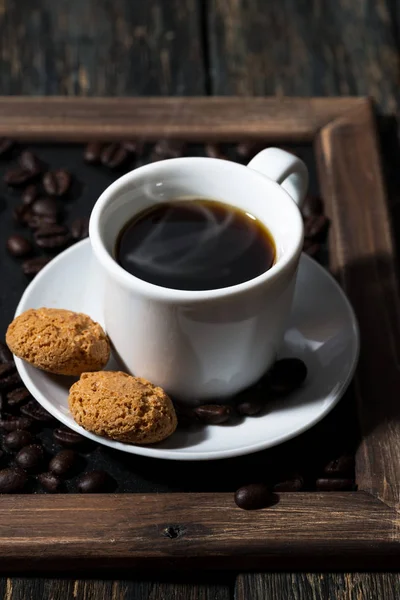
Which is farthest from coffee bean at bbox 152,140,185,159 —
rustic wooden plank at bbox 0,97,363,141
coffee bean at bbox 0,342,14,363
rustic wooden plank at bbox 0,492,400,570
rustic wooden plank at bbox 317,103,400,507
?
rustic wooden plank at bbox 0,492,400,570

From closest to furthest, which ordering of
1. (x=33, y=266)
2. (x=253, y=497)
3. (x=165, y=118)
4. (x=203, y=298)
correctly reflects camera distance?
(x=203, y=298) → (x=253, y=497) → (x=33, y=266) → (x=165, y=118)

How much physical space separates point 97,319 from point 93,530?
0.35m

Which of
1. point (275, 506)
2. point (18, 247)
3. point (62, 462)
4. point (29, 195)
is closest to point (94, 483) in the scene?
point (62, 462)

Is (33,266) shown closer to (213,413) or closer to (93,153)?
(93,153)

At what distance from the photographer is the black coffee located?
1211mm

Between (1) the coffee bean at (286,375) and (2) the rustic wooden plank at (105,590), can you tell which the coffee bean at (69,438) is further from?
(1) the coffee bean at (286,375)

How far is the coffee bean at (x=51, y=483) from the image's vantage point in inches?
48.8

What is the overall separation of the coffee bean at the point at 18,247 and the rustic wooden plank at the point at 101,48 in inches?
22.4

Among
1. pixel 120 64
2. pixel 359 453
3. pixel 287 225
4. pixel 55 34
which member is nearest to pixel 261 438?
pixel 359 453

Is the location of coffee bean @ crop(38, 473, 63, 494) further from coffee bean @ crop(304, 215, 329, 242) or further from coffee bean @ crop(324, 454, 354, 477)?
coffee bean @ crop(304, 215, 329, 242)

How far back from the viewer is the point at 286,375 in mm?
1295

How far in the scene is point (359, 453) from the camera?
4.32ft

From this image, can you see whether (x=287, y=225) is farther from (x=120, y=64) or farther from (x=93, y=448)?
(x=120, y=64)

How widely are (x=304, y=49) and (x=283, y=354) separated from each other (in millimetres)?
1029
